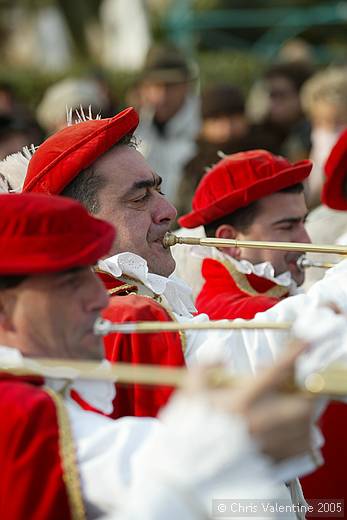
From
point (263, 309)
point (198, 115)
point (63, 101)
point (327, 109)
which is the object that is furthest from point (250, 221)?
point (198, 115)

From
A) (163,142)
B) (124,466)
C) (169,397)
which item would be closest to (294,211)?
(169,397)

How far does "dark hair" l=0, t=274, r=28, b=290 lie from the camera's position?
8.16 ft

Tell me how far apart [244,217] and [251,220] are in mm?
29

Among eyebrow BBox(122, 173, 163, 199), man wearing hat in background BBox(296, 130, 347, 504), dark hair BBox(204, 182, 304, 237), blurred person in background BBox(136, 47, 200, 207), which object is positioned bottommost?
blurred person in background BBox(136, 47, 200, 207)

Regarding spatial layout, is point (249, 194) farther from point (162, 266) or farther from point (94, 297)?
point (94, 297)

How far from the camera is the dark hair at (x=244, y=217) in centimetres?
444

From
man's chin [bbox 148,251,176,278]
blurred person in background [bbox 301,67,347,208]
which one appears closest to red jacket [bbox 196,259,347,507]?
man's chin [bbox 148,251,176,278]

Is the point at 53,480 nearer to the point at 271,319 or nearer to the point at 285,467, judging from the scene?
the point at 285,467

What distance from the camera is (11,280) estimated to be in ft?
8.18

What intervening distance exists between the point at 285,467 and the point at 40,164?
1.65 m

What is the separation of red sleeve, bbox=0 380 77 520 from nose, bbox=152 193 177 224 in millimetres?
1353

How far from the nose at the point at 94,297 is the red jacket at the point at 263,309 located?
1423 mm

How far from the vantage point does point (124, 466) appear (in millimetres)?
2244

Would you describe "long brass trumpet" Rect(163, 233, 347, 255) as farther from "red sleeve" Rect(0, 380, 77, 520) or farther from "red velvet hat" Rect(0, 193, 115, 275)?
"red sleeve" Rect(0, 380, 77, 520)
